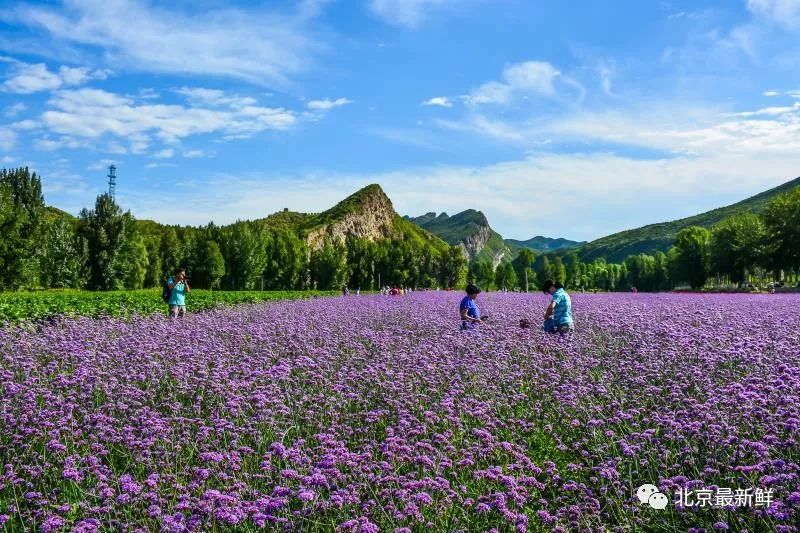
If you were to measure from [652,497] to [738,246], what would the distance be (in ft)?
206

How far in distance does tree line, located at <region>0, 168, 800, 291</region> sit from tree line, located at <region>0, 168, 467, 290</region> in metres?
0.08

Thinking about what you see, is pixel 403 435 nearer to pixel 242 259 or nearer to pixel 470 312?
pixel 470 312

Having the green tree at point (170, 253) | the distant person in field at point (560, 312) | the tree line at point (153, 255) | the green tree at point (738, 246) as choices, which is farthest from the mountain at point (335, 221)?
the distant person in field at point (560, 312)

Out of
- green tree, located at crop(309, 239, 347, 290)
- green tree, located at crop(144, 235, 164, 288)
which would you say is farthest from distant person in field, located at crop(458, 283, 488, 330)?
green tree, located at crop(309, 239, 347, 290)

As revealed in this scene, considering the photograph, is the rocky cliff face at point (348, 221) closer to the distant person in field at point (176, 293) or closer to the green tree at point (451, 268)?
the green tree at point (451, 268)

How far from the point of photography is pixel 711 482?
4473mm

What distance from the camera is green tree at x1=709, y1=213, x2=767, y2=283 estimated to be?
56906 millimetres

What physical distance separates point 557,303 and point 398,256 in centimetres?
8559

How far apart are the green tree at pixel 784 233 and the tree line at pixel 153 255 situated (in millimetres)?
47631

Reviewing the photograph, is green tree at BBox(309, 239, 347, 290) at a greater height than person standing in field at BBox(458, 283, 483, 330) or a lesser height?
greater

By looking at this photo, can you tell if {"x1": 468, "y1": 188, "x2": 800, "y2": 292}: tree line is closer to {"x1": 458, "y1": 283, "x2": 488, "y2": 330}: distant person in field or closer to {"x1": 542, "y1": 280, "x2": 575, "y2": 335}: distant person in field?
{"x1": 542, "y1": 280, "x2": 575, "y2": 335}: distant person in field

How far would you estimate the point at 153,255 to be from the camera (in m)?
67.2

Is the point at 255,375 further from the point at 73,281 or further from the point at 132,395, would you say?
the point at 73,281

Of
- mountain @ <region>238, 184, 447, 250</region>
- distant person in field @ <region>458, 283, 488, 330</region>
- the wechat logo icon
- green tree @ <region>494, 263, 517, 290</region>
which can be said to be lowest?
the wechat logo icon
